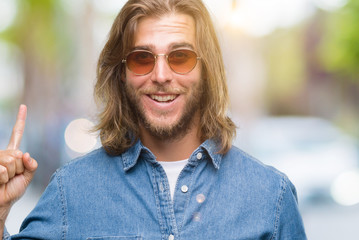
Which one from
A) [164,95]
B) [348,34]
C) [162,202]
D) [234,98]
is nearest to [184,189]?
[162,202]

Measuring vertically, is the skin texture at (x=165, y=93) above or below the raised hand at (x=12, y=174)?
above

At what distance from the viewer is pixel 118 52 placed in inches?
127

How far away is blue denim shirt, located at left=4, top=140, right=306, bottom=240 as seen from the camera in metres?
2.68

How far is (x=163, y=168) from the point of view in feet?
9.37

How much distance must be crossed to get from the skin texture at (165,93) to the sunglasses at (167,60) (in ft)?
0.08

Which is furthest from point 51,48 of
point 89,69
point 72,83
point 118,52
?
point 118,52

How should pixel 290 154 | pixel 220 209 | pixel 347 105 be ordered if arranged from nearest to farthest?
pixel 220 209
pixel 290 154
pixel 347 105

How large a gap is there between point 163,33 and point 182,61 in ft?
0.73

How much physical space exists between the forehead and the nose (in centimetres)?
7

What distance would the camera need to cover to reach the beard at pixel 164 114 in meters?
2.87

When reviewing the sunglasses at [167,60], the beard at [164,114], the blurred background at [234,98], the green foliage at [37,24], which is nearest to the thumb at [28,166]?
the beard at [164,114]

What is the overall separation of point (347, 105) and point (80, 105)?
69.6ft

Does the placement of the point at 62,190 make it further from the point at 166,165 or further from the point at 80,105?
the point at 80,105

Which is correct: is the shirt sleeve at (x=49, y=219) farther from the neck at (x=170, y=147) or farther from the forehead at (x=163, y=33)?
the forehead at (x=163, y=33)
